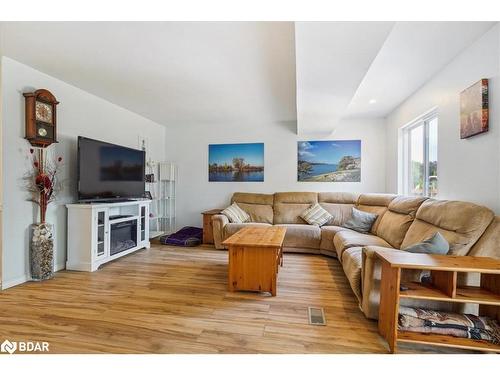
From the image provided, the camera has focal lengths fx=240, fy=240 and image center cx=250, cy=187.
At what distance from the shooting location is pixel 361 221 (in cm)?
365

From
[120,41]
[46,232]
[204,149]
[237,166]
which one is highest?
[120,41]

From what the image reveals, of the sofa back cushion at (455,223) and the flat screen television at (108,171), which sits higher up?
the flat screen television at (108,171)

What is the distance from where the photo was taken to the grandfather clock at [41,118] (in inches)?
98.9

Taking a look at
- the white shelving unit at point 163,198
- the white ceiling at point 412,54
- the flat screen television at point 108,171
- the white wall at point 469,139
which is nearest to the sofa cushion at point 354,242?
the white wall at point 469,139

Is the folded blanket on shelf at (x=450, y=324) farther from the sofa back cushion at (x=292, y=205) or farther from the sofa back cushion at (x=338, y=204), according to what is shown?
the sofa back cushion at (x=292, y=205)

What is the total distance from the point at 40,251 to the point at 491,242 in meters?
4.09

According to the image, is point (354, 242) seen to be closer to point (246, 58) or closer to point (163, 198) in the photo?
point (246, 58)

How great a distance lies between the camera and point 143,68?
8.44ft

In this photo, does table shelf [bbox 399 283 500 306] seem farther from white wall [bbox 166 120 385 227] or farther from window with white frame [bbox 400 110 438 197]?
white wall [bbox 166 120 385 227]

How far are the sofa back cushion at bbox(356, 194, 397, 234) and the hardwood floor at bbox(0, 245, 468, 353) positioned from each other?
1.16 m

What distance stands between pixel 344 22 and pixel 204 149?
3.99 meters

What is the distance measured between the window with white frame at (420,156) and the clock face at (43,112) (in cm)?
447
